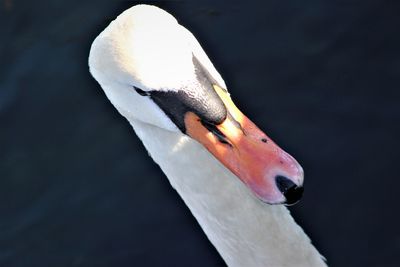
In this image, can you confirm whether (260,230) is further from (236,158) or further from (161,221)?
(161,221)

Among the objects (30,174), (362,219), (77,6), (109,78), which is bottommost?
(362,219)

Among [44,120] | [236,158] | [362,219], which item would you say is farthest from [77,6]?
[236,158]

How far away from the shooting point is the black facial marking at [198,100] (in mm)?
4449

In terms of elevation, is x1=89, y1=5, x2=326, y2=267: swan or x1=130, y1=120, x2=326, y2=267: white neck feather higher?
x1=89, y1=5, x2=326, y2=267: swan

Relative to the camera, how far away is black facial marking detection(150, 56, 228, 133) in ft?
14.6

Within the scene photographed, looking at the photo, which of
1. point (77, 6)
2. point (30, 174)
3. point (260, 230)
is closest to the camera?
point (260, 230)

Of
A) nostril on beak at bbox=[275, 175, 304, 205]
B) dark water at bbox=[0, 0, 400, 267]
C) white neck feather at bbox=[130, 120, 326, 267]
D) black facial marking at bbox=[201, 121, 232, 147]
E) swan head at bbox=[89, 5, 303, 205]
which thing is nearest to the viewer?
nostril on beak at bbox=[275, 175, 304, 205]

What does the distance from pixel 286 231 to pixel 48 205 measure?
2.58m

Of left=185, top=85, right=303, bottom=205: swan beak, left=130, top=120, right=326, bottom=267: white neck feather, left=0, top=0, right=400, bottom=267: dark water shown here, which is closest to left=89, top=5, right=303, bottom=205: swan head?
left=185, top=85, right=303, bottom=205: swan beak

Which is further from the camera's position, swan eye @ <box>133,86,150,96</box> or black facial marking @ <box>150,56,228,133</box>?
swan eye @ <box>133,86,150,96</box>

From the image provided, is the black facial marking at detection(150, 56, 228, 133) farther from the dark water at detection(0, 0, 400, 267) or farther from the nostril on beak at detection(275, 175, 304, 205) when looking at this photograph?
the dark water at detection(0, 0, 400, 267)

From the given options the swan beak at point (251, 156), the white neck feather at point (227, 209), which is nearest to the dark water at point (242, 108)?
the white neck feather at point (227, 209)

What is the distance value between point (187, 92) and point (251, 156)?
48 cm

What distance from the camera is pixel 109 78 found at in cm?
467
